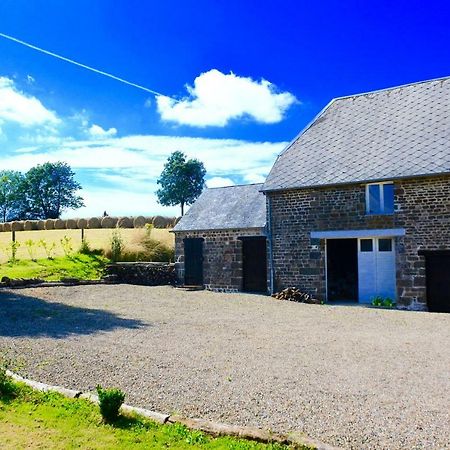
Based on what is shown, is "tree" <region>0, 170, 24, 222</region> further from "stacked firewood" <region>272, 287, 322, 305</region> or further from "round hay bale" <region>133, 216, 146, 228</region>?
"stacked firewood" <region>272, 287, 322, 305</region>

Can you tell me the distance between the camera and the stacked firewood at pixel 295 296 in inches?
692

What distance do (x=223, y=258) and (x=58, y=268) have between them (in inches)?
304

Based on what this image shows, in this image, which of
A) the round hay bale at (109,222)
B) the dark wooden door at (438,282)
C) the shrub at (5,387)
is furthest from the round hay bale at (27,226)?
the shrub at (5,387)

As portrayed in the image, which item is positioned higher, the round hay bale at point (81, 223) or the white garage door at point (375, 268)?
Answer: the round hay bale at point (81, 223)

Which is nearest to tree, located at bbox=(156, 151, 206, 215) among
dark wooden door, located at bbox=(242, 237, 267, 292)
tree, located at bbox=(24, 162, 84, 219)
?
tree, located at bbox=(24, 162, 84, 219)

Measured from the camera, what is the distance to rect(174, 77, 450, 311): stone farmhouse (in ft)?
51.4

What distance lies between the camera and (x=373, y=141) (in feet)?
59.2

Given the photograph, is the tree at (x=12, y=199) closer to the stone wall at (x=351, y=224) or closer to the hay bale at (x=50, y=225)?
the hay bale at (x=50, y=225)

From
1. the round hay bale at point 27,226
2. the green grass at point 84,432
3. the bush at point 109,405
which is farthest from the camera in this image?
the round hay bale at point 27,226

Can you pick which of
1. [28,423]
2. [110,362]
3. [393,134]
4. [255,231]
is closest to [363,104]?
[393,134]

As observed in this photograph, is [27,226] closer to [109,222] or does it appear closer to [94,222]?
[94,222]

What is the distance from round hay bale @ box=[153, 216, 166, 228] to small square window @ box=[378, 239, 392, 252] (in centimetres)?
2517

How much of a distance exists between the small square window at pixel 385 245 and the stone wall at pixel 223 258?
186 inches

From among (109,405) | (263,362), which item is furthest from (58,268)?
(109,405)
